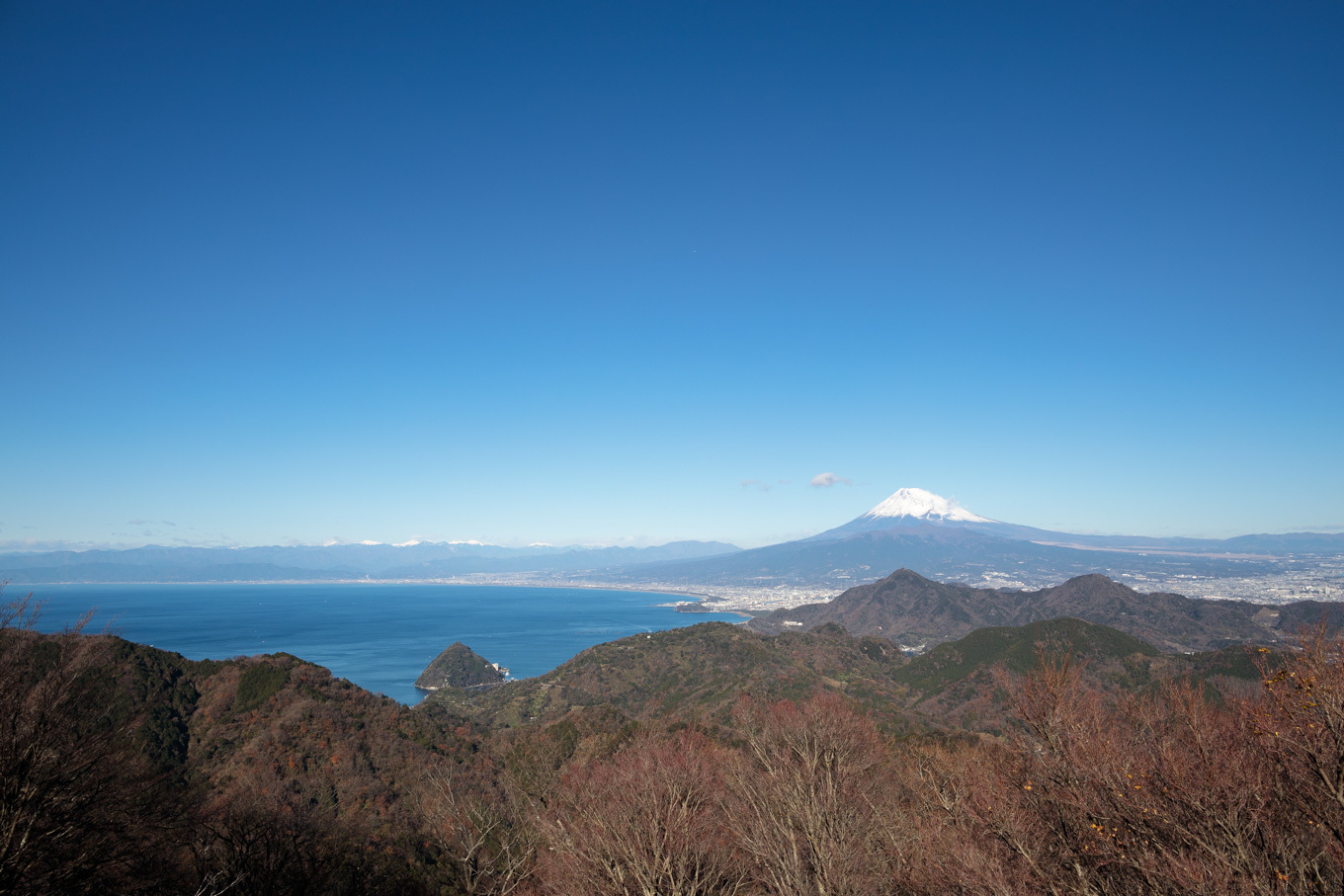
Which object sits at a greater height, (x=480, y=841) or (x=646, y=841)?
(x=646, y=841)

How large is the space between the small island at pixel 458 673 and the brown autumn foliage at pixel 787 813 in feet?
263

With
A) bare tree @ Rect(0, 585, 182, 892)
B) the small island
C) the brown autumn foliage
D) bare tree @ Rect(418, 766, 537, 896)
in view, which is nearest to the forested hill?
the small island

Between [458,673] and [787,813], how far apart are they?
107m

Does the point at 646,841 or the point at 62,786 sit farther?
the point at 646,841

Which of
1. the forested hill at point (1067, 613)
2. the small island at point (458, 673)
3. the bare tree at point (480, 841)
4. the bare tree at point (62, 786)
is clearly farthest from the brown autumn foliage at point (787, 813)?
the forested hill at point (1067, 613)

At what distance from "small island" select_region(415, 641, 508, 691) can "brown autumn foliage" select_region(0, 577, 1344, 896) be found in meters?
80.2

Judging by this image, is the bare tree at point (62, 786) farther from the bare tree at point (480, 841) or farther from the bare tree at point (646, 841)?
the bare tree at point (646, 841)

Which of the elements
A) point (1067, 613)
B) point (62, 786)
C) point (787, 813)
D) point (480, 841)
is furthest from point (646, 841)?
point (1067, 613)

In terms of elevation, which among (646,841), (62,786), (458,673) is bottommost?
(458,673)

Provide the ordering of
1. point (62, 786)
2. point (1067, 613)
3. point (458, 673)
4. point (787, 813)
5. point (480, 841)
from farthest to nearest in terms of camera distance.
Answer: point (1067, 613)
point (458, 673)
point (787, 813)
point (480, 841)
point (62, 786)

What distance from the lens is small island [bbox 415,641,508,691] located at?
10944 centimetres

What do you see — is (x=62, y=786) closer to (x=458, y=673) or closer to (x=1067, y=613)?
(x=458, y=673)

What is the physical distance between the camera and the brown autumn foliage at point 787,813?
927cm

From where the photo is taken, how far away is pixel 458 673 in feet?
368
